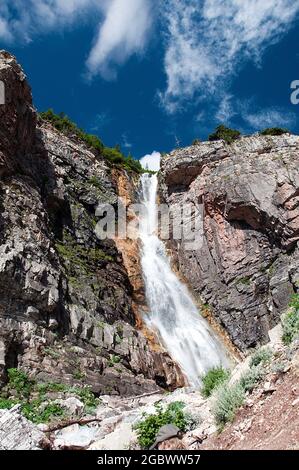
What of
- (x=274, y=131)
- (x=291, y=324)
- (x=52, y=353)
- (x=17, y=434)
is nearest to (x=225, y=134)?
(x=274, y=131)

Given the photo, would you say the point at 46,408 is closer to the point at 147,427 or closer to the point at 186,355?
the point at 147,427

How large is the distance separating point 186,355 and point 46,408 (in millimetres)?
14063

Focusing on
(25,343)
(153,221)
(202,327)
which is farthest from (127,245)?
(25,343)

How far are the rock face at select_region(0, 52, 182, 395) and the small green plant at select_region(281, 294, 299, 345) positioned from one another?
29.9 feet

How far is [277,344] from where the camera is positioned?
9195 mm

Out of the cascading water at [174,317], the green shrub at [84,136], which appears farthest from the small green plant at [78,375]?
the green shrub at [84,136]

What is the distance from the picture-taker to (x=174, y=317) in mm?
28781

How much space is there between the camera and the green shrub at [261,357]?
8.72 meters

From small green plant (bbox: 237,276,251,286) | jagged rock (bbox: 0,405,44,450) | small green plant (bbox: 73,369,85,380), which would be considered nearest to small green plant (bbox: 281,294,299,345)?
jagged rock (bbox: 0,405,44,450)

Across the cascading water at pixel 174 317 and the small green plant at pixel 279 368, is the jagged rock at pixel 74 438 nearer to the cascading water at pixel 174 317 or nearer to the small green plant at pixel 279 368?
the small green plant at pixel 279 368

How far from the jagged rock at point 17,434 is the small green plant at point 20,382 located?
5.60 metres

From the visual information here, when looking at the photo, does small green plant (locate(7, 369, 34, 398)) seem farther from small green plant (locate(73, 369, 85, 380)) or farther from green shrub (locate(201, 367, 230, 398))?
green shrub (locate(201, 367, 230, 398))

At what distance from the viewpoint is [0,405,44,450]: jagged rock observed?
7759mm
